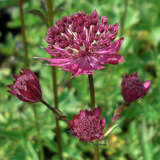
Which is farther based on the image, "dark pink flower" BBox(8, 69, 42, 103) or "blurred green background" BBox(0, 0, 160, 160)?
"blurred green background" BBox(0, 0, 160, 160)

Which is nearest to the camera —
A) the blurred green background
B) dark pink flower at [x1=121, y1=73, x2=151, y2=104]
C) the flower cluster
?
the flower cluster

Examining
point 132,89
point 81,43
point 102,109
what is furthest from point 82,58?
point 102,109

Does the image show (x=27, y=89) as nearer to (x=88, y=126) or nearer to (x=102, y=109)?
(x=88, y=126)

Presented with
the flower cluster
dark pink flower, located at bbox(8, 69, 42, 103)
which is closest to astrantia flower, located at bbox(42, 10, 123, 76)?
the flower cluster

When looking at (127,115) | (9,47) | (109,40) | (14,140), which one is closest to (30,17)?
(9,47)

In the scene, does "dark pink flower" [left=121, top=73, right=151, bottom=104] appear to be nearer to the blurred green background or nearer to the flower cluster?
the flower cluster

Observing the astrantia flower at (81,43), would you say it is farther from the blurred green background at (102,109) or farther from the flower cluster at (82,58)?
the blurred green background at (102,109)

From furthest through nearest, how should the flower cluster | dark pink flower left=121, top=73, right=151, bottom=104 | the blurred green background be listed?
the blurred green background
dark pink flower left=121, top=73, right=151, bottom=104
the flower cluster

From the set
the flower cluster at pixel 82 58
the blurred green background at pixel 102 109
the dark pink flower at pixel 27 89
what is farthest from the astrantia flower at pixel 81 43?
the blurred green background at pixel 102 109
